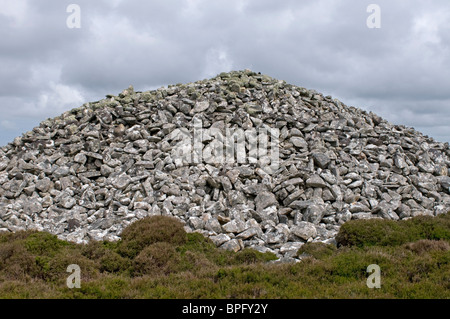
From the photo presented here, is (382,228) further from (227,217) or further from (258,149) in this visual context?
(258,149)

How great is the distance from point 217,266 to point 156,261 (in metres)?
2.08

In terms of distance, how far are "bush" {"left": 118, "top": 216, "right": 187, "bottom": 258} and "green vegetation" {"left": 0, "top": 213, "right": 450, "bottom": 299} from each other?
0.12 feet

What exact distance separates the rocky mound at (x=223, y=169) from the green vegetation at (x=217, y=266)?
171 centimetres

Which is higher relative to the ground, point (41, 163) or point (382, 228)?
point (41, 163)

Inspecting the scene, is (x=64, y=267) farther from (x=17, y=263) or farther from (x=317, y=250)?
(x=317, y=250)

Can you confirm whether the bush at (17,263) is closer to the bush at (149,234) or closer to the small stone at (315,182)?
the bush at (149,234)

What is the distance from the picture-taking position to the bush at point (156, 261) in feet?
42.0

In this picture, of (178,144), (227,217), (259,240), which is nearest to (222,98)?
(178,144)

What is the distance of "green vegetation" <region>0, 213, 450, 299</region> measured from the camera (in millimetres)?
10539

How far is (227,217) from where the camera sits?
1775cm

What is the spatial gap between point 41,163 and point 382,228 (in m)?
19.4

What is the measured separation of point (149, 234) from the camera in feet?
48.3
